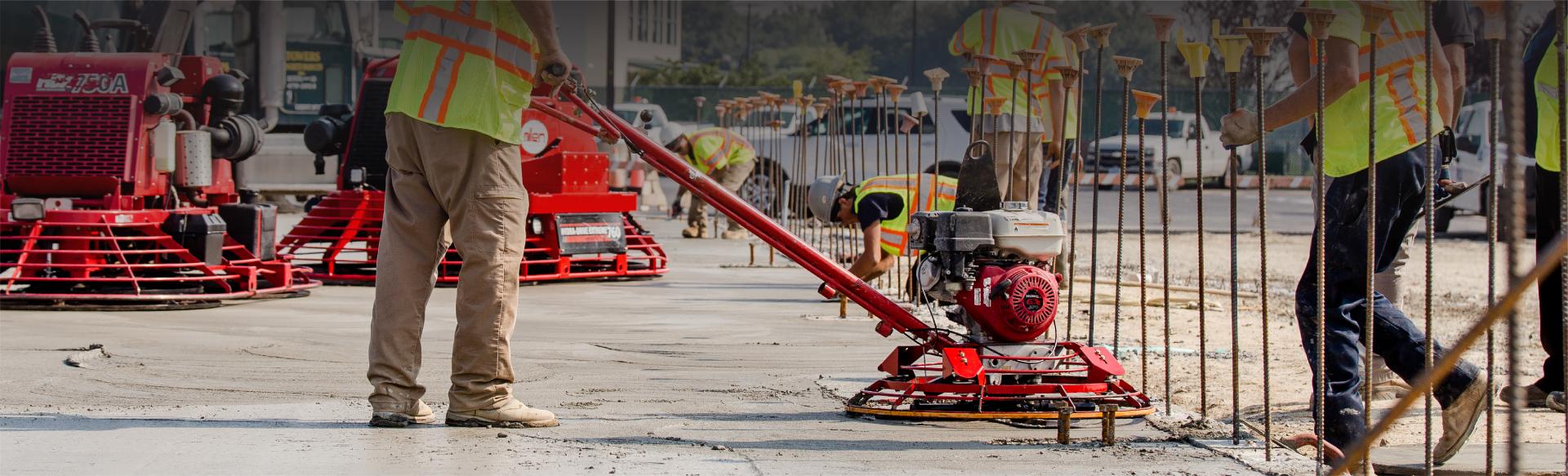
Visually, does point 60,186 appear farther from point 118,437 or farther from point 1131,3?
point 1131,3

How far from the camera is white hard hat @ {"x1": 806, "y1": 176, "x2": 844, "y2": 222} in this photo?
9.12 meters

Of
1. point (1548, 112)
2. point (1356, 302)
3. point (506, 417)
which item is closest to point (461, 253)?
point (506, 417)

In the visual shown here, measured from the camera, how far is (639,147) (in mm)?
6043

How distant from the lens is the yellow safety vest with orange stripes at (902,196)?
29.9 feet

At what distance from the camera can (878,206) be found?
29.4 feet

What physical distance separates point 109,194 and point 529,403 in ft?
14.9

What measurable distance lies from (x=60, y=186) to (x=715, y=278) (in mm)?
4157

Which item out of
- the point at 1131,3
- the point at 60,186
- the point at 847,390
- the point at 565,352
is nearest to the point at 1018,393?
the point at 847,390

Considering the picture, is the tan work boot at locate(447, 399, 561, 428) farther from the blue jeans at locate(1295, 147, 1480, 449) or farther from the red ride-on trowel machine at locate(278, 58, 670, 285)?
the red ride-on trowel machine at locate(278, 58, 670, 285)

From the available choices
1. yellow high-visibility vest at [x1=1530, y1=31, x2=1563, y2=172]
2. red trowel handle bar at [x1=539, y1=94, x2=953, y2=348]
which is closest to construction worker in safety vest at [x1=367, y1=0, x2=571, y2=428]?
red trowel handle bar at [x1=539, y1=94, x2=953, y2=348]

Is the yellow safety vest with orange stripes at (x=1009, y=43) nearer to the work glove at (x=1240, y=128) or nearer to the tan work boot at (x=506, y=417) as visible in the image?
the work glove at (x=1240, y=128)

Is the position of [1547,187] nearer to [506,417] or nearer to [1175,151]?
[506,417]

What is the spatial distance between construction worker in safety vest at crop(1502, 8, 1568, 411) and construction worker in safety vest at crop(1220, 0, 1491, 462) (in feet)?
3.17

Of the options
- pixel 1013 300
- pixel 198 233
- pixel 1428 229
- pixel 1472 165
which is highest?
pixel 1472 165
